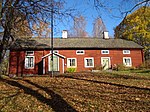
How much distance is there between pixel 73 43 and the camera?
31938mm

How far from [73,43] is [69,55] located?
2443mm

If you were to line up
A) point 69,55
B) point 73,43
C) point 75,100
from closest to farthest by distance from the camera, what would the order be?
point 75,100, point 69,55, point 73,43

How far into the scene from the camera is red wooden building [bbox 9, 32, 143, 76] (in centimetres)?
2955

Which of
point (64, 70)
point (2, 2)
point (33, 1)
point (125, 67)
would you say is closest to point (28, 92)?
point (33, 1)

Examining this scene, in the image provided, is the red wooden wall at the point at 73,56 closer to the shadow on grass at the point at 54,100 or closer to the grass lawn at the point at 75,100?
the shadow on grass at the point at 54,100

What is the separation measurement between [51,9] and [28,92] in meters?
5.01

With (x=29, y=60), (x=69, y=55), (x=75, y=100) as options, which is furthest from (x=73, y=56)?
(x=75, y=100)

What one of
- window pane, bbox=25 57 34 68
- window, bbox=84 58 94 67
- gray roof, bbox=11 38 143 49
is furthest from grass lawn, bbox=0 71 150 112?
window, bbox=84 58 94 67

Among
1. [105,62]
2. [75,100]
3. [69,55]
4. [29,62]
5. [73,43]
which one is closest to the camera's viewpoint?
[75,100]

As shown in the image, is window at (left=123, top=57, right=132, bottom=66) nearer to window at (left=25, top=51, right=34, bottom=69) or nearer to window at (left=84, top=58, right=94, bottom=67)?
window at (left=84, top=58, right=94, bottom=67)

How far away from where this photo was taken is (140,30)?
4062 cm

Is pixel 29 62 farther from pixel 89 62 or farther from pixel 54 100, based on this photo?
pixel 54 100

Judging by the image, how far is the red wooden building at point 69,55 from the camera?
29.5 m

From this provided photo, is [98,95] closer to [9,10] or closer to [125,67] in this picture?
[9,10]
